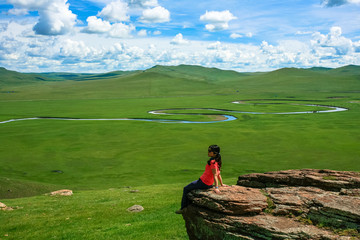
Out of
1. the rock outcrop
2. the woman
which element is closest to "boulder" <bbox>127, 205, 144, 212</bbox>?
the woman

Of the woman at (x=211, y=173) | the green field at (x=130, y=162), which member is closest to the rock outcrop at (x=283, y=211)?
the woman at (x=211, y=173)

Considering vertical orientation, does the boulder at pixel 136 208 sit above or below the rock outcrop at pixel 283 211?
below

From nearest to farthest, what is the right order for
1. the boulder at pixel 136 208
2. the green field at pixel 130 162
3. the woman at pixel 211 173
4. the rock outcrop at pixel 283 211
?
the rock outcrop at pixel 283 211
the woman at pixel 211 173
the green field at pixel 130 162
the boulder at pixel 136 208

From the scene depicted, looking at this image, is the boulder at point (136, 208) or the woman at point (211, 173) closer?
the woman at point (211, 173)

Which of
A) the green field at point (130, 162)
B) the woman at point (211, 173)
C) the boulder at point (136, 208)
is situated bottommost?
the green field at point (130, 162)

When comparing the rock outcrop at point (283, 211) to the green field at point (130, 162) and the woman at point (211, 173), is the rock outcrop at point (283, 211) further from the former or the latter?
the green field at point (130, 162)

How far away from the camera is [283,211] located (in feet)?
42.4

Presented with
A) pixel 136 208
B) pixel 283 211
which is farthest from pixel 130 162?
pixel 283 211

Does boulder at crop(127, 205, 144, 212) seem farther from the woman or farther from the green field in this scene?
the woman

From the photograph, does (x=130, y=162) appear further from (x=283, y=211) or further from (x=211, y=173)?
(x=283, y=211)

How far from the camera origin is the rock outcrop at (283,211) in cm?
1162

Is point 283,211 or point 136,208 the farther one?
point 136,208

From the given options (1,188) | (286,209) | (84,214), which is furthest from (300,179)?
(1,188)

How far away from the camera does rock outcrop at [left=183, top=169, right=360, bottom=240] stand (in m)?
11.6
